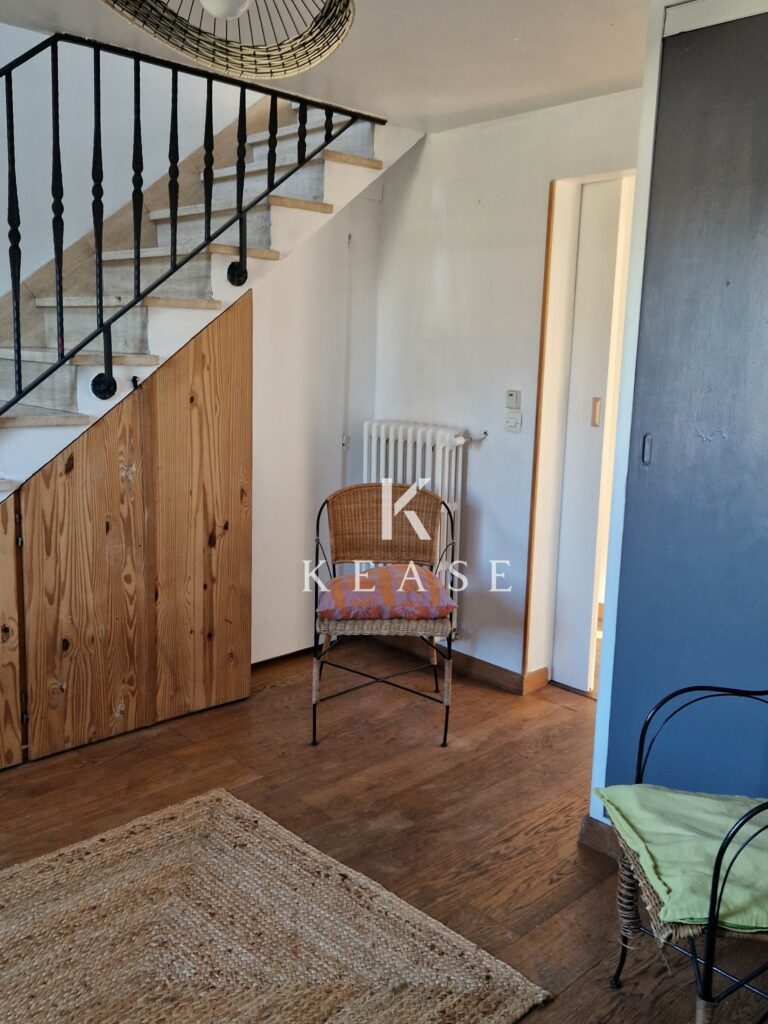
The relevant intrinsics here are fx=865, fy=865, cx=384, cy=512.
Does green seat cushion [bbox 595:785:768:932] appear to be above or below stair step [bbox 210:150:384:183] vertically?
below

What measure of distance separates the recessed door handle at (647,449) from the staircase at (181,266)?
5.09 ft

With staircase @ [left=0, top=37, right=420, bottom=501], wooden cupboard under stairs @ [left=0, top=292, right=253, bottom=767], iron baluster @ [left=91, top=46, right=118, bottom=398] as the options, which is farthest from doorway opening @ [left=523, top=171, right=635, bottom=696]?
iron baluster @ [left=91, top=46, right=118, bottom=398]

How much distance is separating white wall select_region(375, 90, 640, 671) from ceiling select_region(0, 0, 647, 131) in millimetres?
213

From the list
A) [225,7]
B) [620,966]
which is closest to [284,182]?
[225,7]

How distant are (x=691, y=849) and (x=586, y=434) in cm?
210

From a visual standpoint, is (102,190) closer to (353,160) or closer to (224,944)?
(353,160)

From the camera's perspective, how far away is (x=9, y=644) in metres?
2.76

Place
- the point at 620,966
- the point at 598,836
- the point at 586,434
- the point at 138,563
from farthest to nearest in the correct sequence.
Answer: the point at 586,434 → the point at 138,563 → the point at 598,836 → the point at 620,966

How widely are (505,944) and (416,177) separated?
3000 mm

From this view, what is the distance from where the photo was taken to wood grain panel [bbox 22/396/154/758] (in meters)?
2.79

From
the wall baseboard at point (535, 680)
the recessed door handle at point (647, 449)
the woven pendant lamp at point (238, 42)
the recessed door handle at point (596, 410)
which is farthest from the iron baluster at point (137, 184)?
the wall baseboard at point (535, 680)

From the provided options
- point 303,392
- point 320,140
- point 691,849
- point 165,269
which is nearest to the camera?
point 691,849

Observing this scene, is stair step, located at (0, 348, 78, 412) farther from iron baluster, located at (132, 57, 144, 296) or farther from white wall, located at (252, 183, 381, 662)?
white wall, located at (252, 183, 381, 662)

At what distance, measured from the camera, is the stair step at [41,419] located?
260cm
